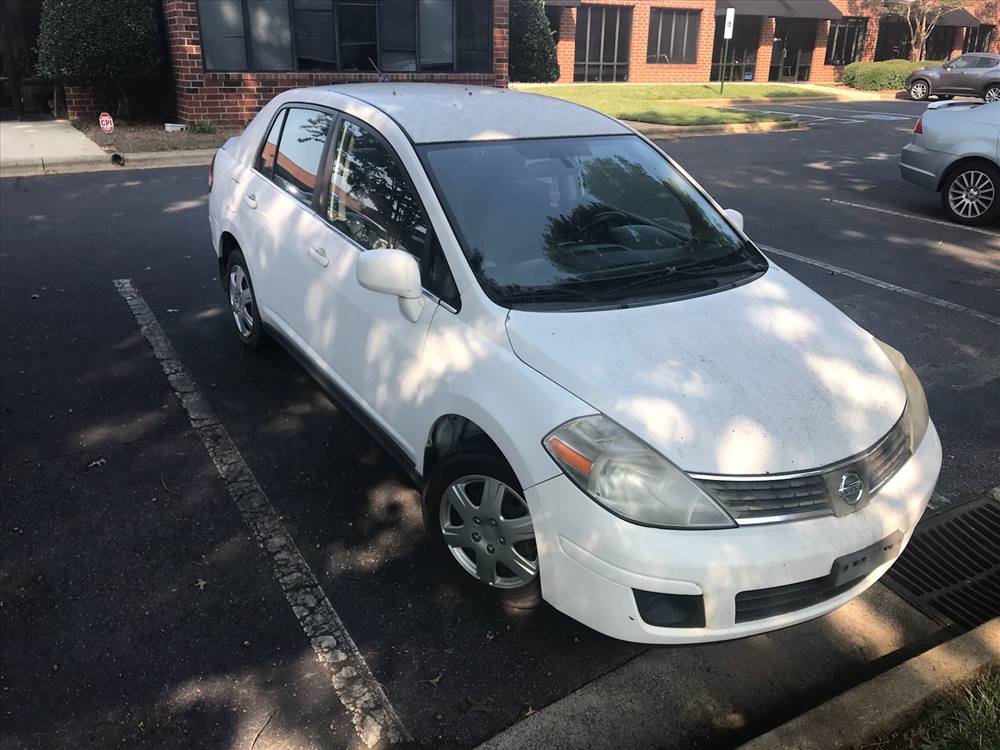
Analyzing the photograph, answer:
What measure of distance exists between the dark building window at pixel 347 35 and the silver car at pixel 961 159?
8.96 meters

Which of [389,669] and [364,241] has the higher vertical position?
[364,241]

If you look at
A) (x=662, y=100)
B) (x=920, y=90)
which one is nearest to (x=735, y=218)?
(x=662, y=100)

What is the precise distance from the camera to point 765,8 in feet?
107

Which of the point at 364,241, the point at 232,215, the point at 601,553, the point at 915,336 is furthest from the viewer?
the point at 915,336

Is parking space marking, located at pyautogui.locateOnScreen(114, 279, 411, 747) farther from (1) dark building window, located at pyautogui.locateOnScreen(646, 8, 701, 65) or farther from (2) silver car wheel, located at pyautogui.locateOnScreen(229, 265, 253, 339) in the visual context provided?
(1) dark building window, located at pyautogui.locateOnScreen(646, 8, 701, 65)

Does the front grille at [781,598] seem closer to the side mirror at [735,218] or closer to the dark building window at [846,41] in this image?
the side mirror at [735,218]

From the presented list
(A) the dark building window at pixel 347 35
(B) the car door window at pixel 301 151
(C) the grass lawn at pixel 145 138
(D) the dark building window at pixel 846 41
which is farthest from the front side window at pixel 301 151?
(D) the dark building window at pixel 846 41

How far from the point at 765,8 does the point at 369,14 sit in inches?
905

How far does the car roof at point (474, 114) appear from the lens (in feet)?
12.0

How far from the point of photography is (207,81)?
566 inches

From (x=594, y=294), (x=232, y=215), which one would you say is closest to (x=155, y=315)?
(x=232, y=215)

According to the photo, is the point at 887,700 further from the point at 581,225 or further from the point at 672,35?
the point at 672,35

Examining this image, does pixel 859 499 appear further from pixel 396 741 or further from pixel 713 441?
pixel 396 741

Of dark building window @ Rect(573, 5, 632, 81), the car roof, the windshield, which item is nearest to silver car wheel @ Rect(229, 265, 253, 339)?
the car roof
